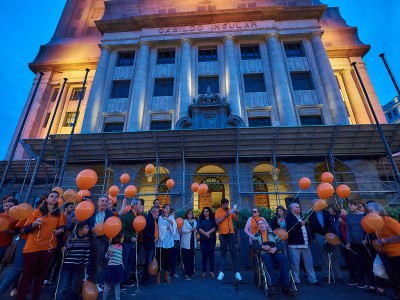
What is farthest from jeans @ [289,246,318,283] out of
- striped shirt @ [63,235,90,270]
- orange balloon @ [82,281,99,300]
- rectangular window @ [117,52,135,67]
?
rectangular window @ [117,52,135,67]

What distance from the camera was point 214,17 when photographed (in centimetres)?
2236

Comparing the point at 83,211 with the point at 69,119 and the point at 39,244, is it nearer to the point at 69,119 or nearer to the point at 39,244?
the point at 39,244

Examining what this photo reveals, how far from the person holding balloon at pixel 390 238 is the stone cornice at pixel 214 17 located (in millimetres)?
23046

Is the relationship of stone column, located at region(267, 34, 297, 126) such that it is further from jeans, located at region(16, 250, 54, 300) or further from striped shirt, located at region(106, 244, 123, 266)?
jeans, located at region(16, 250, 54, 300)

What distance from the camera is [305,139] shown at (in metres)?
12.8

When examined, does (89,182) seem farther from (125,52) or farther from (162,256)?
(125,52)

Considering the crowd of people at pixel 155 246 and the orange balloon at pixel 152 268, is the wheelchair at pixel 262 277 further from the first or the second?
the orange balloon at pixel 152 268

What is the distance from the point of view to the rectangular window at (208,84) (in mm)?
20234

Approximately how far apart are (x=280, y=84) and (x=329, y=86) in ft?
13.6

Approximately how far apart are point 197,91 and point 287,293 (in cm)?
1765

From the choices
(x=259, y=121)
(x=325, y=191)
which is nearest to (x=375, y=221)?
(x=325, y=191)

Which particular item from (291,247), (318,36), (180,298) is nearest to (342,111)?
(318,36)

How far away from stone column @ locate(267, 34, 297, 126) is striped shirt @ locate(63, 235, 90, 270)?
1627 centimetres

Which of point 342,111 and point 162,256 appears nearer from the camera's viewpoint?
point 162,256
